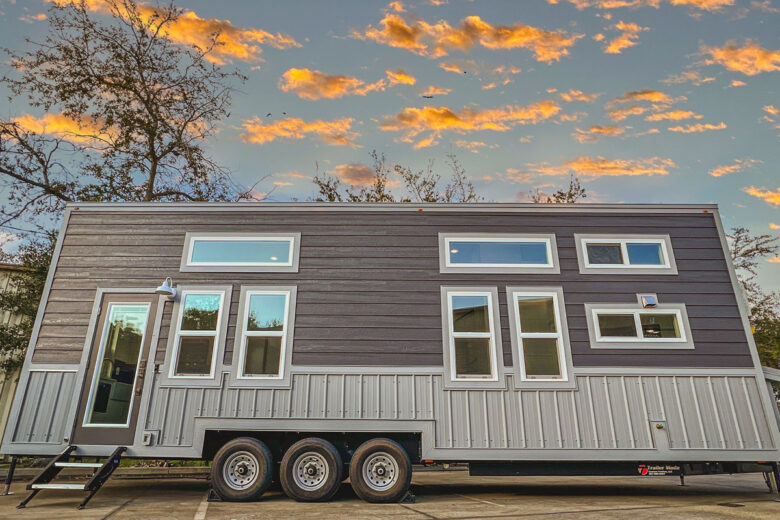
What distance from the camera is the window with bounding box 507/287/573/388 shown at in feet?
18.0

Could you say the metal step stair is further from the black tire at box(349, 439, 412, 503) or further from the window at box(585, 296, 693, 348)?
the window at box(585, 296, 693, 348)

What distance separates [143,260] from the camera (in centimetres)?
603

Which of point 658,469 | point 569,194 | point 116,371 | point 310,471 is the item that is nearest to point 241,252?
point 116,371

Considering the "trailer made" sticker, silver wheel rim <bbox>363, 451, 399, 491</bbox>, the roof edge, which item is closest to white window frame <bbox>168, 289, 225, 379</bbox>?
the roof edge

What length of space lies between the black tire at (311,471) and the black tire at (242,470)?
0.78ft

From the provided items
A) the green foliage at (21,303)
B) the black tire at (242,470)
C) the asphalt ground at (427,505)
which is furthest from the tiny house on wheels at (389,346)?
the green foliage at (21,303)

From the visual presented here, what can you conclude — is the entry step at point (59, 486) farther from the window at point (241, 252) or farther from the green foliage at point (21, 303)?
the green foliage at point (21, 303)

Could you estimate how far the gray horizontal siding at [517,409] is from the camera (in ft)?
17.0

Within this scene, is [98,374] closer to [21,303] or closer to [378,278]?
[378,278]

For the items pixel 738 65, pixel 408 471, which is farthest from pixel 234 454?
pixel 738 65

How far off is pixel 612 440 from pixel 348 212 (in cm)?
490

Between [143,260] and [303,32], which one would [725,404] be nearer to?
[143,260]

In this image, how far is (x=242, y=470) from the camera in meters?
4.98

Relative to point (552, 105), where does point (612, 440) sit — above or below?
below
